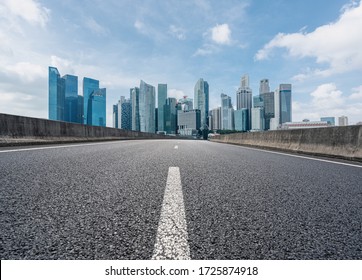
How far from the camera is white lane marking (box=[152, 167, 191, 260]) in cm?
117

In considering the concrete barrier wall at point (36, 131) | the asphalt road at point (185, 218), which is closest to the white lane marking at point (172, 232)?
the asphalt road at point (185, 218)

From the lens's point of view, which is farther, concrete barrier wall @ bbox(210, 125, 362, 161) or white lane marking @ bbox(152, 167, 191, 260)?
concrete barrier wall @ bbox(210, 125, 362, 161)

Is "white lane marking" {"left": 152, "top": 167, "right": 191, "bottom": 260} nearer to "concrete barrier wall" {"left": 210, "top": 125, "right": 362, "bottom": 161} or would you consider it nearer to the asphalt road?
the asphalt road

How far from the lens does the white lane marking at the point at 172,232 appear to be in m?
1.17

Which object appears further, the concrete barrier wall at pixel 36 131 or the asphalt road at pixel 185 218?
the concrete barrier wall at pixel 36 131

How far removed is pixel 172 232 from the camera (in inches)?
55.6

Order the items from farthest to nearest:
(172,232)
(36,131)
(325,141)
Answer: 1. (36,131)
2. (325,141)
3. (172,232)

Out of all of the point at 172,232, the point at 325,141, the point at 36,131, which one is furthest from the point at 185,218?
the point at 36,131

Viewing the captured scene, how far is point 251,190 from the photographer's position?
8.41 feet

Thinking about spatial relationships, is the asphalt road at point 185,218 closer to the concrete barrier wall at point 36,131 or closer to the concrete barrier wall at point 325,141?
the concrete barrier wall at point 325,141

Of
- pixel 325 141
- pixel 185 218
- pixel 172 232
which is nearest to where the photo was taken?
pixel 172 232

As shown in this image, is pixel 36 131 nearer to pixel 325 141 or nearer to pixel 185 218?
pixel 185 218

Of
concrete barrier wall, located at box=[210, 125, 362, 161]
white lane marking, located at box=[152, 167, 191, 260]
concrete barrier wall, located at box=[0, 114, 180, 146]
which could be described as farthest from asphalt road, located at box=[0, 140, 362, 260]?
concrete barrier wall, located at box=[0, 114, 180, 146]

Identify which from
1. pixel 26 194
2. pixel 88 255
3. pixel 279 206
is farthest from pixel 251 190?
pixel 26 194
